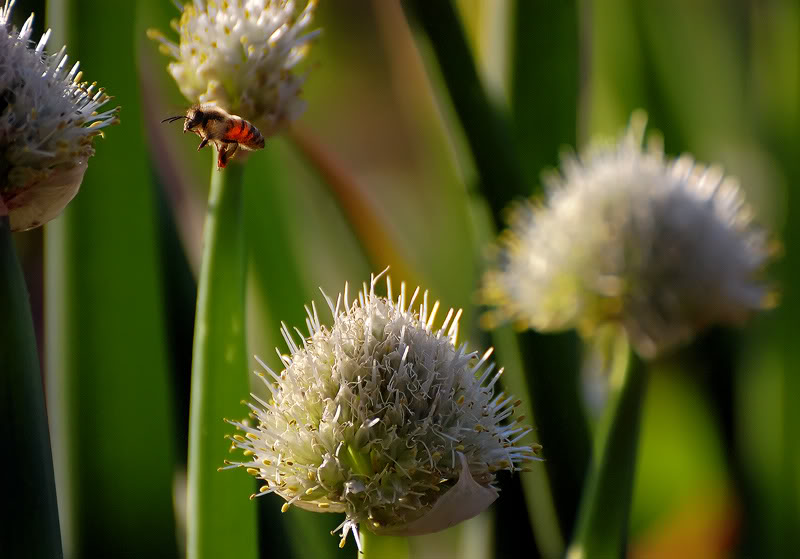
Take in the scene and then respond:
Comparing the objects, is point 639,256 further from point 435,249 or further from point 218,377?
point 435,249

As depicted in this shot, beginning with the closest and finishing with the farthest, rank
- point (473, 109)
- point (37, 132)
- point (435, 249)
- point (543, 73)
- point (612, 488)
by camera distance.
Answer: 1. point (37, 132)
2. point (612, 488)
3. point (473, 109)
4. point (543, 73)
5. point (435, 249)

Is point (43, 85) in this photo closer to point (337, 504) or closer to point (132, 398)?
point (337, 504)

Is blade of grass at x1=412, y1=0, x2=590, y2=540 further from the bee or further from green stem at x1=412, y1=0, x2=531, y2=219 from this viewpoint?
the bee

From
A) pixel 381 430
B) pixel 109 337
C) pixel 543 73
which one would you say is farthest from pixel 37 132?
pixel 543 73

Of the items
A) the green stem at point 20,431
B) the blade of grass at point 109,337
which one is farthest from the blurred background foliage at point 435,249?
the green stem at point 20,431

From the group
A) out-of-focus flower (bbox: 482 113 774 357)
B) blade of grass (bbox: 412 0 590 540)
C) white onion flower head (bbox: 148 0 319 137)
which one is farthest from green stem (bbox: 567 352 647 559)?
white onion flower head (bbox: 148 0 319 137)

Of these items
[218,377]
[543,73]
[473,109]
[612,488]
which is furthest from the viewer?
[543,73]
